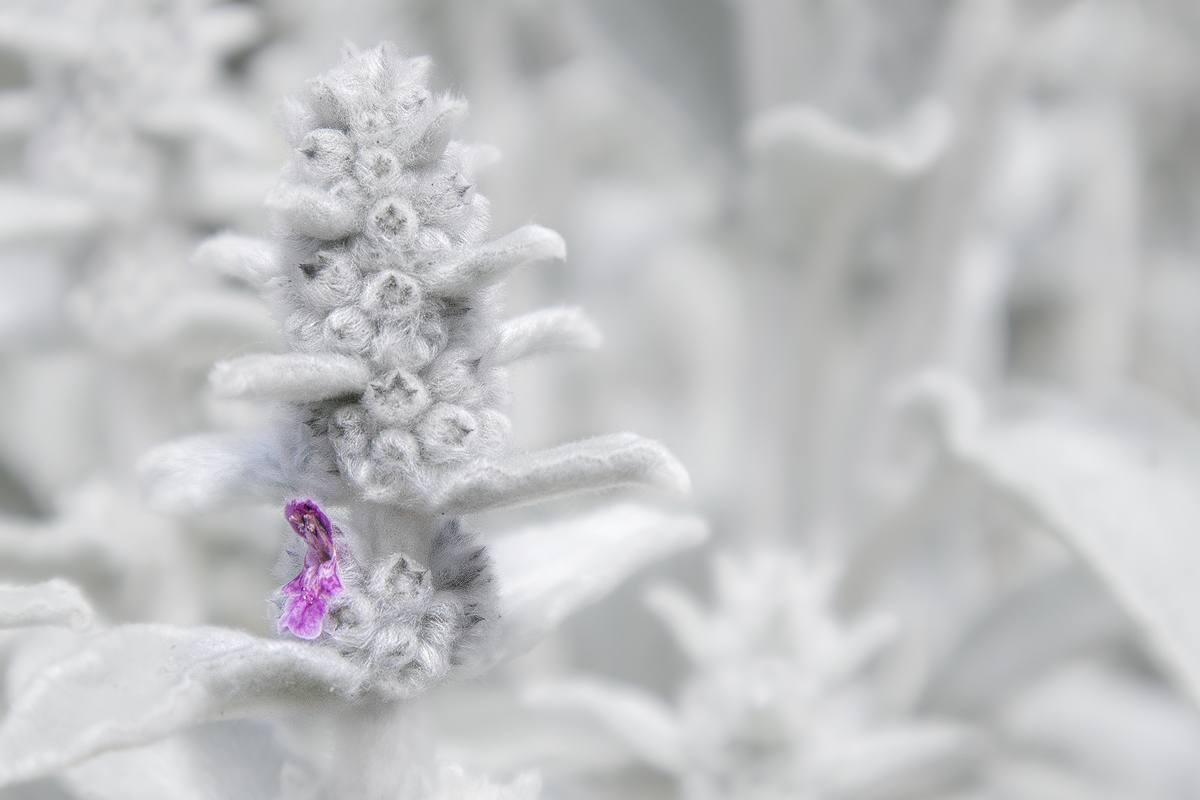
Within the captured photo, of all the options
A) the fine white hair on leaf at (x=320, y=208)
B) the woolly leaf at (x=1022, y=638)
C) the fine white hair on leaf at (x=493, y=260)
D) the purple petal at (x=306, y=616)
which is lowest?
the purple petal at (x=306, y=616)

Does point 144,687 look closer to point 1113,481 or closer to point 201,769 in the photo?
point 201,769

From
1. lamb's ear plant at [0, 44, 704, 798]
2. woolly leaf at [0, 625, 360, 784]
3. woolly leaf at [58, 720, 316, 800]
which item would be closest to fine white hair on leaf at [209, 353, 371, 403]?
lamb's ear plant at [0, 44, 704, 798]

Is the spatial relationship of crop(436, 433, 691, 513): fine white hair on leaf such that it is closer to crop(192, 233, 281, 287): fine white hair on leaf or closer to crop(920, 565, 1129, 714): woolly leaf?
crop(192, 233, 281, 287): fine white hair on leaf

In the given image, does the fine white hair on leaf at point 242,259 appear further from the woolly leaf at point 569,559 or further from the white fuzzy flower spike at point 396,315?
the woolly leaf at point 569,559

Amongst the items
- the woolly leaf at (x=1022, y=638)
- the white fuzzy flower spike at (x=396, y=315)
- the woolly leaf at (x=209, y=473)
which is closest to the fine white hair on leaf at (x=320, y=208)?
the white fuzzy flower spike at (x=396, y=315)

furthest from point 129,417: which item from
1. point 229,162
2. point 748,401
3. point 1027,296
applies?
point 1027,296
